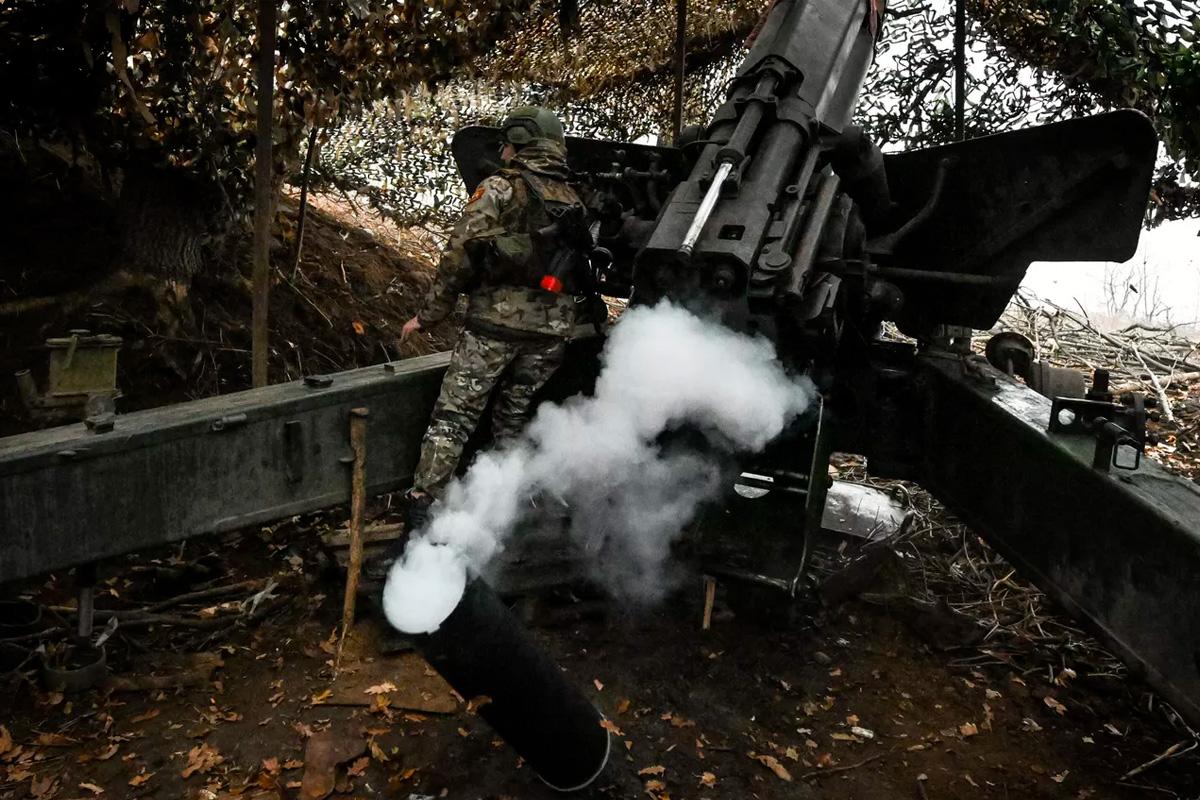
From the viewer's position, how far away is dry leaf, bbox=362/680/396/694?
374cm

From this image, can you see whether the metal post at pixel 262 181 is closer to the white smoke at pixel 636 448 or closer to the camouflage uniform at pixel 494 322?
the camouflage uniform at pixel 494 322

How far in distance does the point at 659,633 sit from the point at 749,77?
2.56 meters

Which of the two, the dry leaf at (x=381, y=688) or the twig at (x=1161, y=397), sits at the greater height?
the twig at (x=1161, y=397)

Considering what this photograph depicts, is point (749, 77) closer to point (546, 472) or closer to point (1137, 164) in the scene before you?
point (1137, 164)

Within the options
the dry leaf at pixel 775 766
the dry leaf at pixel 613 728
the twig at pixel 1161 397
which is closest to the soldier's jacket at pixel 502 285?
the dry leaf at pixel 613 728

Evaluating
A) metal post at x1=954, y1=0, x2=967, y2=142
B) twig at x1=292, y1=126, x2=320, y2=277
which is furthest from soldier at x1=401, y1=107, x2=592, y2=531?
metal post at x1=954, y1=0, x2=967, y2=142

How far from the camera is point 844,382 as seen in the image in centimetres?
433

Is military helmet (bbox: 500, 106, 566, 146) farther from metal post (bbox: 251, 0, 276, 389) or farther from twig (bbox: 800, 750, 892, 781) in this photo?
twig (bbox: 800, 750, 892, 781)

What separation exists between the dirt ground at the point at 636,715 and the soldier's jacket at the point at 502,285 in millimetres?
1305

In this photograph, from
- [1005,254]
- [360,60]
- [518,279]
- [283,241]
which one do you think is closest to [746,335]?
[518,279]

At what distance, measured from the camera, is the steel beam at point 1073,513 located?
277 centimetres

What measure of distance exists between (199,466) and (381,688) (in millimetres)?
1127

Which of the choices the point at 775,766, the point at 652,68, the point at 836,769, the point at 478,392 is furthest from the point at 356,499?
the point at 652,68

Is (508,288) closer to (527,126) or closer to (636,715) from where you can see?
(527,126)
